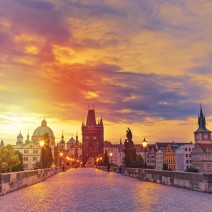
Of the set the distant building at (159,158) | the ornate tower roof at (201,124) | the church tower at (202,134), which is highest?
the ornate tower roof at (201,124)

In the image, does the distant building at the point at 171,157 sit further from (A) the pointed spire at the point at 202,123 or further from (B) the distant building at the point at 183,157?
(A) the pointed spire at the point at 202,123

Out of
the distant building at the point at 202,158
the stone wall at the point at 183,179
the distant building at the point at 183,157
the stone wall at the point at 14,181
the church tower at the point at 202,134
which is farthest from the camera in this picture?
the church tower at the point at 202,134

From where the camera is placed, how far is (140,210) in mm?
11367

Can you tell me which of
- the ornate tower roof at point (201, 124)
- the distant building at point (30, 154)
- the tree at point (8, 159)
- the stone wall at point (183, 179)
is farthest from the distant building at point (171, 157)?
the stone wall at point (183, 179)

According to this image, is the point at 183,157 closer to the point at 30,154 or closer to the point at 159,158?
the point at 159,158

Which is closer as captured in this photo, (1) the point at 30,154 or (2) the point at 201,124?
(1) the point at 30,154

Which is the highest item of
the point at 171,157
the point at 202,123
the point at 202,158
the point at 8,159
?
the point at 202,123

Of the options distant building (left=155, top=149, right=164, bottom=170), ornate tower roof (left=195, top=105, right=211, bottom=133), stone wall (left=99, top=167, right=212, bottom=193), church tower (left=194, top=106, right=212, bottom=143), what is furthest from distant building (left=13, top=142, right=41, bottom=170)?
stone wall (left=99, top=167, right=212, bottom=193)

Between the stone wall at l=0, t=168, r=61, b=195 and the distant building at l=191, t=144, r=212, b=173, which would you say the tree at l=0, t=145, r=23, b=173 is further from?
the stone wall at l=0, t=168, r=61, b=195

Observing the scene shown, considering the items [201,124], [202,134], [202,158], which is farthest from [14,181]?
[201,124]

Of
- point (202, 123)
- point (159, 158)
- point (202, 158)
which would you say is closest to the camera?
point (202, 158)

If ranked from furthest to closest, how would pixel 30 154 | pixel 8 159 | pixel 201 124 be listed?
pixel 201 124
pixel 30 154
pixel 8 159

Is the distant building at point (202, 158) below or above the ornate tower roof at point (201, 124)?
below

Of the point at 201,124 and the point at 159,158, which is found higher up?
the point at 201,124
